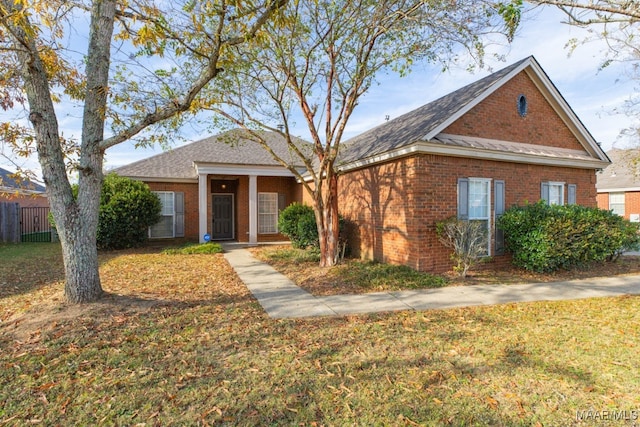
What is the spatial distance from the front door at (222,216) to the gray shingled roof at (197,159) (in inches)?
71.9

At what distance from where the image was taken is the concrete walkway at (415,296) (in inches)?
215

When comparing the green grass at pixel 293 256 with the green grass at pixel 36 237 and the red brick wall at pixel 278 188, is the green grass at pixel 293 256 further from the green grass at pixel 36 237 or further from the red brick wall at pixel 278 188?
the green grass at pixel 36 237

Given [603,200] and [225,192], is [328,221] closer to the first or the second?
[225,192]

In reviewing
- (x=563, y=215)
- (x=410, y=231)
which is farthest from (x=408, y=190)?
(x=563, y=215)

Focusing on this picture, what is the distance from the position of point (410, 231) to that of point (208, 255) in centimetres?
703

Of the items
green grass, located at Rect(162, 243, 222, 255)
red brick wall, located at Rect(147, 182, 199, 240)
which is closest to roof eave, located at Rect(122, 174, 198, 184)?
red brick wall, located at Rect(147, 182, 199, 240)

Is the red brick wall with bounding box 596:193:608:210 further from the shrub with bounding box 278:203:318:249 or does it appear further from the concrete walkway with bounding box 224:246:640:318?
the shrub with bounding box 278:203:318:249

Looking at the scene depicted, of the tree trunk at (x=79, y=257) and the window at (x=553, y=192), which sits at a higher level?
the window at (x=553, y=192)

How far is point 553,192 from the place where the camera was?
396 inches

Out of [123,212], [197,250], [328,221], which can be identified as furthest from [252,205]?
[328,221]

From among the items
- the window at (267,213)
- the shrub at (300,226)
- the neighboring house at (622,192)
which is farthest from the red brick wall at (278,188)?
the neighboring house at (622,192)

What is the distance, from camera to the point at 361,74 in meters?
8.08

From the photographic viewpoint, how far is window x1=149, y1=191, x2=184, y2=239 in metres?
14.9

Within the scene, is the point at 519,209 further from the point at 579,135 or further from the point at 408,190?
the point at 579,135
